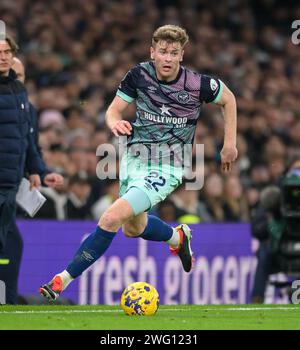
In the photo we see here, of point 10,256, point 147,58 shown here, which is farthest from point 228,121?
point 147,58

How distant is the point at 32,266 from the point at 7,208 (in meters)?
2.97

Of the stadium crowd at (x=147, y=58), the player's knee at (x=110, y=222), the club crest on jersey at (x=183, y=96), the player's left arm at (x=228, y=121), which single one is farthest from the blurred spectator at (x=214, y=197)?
the player's knee at (x=110, y=222)

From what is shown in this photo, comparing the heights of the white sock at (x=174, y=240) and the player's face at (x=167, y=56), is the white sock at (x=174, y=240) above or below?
below

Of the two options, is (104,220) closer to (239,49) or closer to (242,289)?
(242,289)

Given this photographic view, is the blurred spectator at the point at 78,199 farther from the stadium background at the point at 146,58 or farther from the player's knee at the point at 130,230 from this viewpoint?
the player's knee at the point at 130,230

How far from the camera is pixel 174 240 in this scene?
10.2 m

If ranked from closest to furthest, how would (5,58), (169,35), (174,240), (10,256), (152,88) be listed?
(169,35) → (152,88) → (5,58) → (174,240) → (10,256)

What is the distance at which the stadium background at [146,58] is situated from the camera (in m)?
14.3

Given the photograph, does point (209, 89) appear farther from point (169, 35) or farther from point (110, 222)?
point (110, 222)

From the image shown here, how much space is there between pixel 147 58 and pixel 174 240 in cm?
873

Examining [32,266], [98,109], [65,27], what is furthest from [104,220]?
[65,27]

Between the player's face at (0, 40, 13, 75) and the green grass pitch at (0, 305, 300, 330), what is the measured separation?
1.94m

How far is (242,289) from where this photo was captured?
14570 millimetres

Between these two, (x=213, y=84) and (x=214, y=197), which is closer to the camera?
(x=213, y=84)
